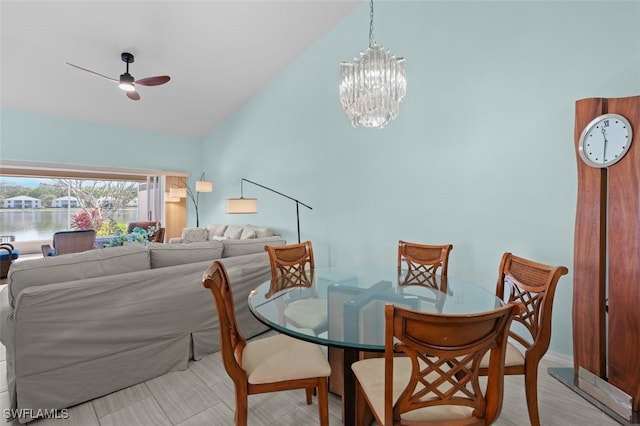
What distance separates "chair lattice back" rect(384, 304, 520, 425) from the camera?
94 centimetres

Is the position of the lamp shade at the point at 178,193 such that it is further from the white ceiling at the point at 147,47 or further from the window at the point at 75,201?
the white ceiling at the point at 147,47

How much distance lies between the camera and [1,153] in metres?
4.89

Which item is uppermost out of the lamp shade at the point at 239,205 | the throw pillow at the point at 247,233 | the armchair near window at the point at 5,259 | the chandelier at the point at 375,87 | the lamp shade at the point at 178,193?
the chandelier at the point at 375,87

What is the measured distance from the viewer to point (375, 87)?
2.04 meters

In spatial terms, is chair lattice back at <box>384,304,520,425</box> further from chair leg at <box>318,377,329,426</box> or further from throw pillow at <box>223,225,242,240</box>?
throw pillow at <box>223,225,242,240</box>

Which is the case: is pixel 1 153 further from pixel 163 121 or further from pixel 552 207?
pixel 552 207

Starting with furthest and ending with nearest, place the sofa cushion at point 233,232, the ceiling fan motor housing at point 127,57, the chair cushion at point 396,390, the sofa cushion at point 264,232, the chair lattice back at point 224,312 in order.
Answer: the sofa cushion at point 233,232
the sofa cushion at point 264,232
the ceiling fan motor housing at point 127,57
the chair lattice back at point 224,312
the chair cushion at point 396,390

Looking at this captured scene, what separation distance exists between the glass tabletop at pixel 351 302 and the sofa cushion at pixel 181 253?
72 centimetres

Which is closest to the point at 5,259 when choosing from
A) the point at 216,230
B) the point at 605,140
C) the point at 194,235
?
the point at 194,235

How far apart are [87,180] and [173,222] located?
2539mm

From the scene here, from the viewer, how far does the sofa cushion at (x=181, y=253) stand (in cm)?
229

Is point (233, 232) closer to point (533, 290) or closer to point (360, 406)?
point (360, 406)

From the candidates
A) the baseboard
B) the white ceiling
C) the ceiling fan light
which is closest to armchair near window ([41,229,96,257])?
the white ceiling

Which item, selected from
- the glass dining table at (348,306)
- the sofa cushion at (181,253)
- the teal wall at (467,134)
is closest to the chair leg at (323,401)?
the glass dining table at (348,306)
